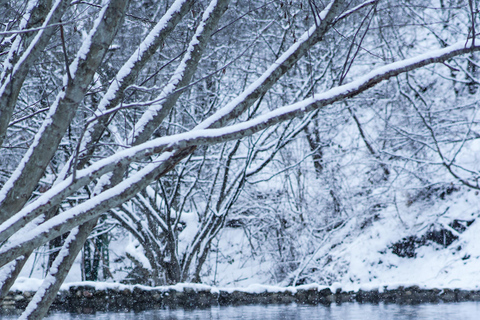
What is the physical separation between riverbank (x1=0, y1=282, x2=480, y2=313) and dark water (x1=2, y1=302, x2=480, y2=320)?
33cm

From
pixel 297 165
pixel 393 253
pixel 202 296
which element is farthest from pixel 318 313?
pixel 393 253

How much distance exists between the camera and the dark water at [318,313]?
6168 millimetres

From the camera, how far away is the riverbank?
7109 mm

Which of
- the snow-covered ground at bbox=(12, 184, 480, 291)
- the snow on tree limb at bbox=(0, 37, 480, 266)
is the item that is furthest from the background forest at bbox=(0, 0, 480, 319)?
the snow on tree limb at bbox=(0, 37, 480, 266)

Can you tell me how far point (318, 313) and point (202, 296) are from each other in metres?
1.87

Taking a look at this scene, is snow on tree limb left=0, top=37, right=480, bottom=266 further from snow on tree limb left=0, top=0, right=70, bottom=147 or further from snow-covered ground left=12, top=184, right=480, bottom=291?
snow-covered ground left=12, top=184, right=480, bottom=291

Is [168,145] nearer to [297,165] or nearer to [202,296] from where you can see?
[202,296]

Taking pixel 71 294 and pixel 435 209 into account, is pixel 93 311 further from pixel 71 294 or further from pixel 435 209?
pixel 435 209

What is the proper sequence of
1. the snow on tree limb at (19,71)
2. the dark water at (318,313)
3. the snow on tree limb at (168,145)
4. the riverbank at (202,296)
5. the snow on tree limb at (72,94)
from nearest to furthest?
the snow on tree limb at (168,145)
the snow on tree limb at (72,94)
the snow on tree limb at (19,71)
the dark water at (318,313)
the riverbank at (202,296)

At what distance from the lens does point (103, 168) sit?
1.79 meters

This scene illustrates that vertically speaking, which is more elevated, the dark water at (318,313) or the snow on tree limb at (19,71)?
the snow on tree limb at (19,71)

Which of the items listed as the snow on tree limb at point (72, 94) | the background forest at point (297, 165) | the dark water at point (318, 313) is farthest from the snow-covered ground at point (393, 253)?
the snow on tree limb at point (72, 94)

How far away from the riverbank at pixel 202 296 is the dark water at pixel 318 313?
0.33 metres

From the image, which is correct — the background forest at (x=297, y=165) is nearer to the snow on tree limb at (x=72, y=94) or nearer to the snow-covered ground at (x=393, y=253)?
the snow-covered ground at (x=393, y=253)
